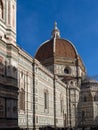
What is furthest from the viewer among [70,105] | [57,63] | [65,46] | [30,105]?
[65,46]

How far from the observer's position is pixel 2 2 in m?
17.9

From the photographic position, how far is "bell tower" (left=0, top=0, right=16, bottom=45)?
17766 mm

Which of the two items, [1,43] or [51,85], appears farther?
[51,85]

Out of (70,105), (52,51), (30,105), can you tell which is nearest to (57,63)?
(52,51)

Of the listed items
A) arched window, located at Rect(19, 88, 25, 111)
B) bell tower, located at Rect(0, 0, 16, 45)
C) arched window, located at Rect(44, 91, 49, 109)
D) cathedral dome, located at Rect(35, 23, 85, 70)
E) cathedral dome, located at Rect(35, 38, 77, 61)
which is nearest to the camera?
bell tower, located at Rect(0, 0, 16, 45)

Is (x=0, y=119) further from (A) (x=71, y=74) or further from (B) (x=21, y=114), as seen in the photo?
(A) (x=71, y=74)

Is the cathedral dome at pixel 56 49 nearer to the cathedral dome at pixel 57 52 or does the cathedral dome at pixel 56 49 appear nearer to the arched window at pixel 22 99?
the cathedral dome at pixel 57 52

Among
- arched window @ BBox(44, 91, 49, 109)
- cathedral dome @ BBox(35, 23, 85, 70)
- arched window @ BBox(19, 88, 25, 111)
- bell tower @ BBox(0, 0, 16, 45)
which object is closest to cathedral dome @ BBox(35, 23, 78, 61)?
cathedral dome @ BBox(35, 23, 85, 70)

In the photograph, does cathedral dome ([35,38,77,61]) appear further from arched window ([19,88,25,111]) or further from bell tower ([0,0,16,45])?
bell tower ([0,0,16,45])

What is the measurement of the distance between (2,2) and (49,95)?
19.0 metres

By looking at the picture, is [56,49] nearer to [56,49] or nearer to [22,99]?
[56,49]

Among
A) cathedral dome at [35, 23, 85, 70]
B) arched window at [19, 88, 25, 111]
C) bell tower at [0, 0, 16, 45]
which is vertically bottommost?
arched window at [19, 88, 25, 111]

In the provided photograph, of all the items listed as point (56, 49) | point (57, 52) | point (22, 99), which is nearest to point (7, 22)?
point (22, 99)

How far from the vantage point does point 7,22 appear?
59.5 feet
